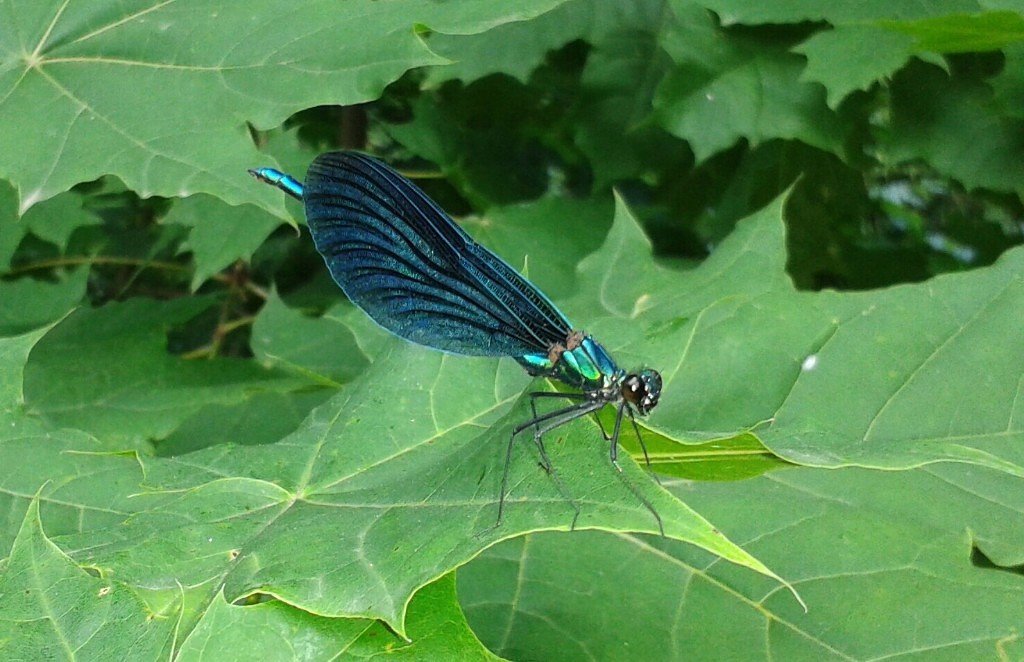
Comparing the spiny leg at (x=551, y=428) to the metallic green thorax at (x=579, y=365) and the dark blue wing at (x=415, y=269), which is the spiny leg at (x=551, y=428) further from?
the dark blue wing at (x=415, y=269)

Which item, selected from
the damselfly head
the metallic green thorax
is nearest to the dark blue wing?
the metallic green thorax

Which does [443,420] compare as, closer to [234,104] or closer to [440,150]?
[234,104]

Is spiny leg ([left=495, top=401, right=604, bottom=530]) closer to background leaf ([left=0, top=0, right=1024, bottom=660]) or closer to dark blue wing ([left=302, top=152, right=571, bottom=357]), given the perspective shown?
background leaf ([left=0, top=0, right=1024, bottom=660])

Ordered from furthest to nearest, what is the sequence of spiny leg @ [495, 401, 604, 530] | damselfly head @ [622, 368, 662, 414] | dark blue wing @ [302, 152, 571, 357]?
dark blue wing @ [302, 152, 571, 357], damselfly head @ [622, 368, 662, 414], spiny leg @ [495, 401, 604, 530]

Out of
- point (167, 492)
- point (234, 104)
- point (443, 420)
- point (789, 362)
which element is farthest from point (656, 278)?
point (167, 492)

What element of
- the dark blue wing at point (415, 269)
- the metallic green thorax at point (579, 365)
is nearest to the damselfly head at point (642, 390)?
the metallic green thorax at point (579, 365)

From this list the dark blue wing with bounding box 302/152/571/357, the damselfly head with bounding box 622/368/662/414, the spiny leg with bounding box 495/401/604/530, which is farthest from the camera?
the dark blue wing with bounding box 302/152/571/357
